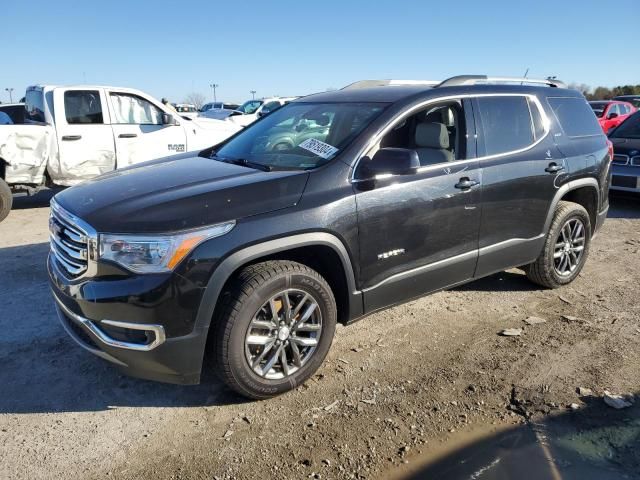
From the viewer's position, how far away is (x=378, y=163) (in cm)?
324

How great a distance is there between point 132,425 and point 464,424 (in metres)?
1.88

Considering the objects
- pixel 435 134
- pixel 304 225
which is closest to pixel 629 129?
pixel 435 134

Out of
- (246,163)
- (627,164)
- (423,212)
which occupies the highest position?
(246,163)

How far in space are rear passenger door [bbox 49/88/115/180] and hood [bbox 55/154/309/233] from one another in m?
5.07

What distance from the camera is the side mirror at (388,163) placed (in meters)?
3.21

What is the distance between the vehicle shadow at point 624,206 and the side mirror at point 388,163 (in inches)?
240

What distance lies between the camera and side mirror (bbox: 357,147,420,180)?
3.21 meters

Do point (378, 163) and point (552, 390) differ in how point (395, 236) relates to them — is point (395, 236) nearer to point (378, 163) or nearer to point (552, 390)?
point (378, 163)

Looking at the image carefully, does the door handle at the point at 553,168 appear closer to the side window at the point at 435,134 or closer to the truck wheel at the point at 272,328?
the side window at the point at 435,134

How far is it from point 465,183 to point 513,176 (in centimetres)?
58

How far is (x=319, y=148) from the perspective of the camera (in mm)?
3512

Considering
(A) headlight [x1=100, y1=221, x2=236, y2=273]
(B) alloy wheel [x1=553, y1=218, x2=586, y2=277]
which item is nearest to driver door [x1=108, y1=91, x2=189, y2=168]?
(A) headlight [x1=100, y1=221, x2=236, y2=273]

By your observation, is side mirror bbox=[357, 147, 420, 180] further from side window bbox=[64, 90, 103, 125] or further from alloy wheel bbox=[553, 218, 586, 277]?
side window bbox=[64, 90, 103, 125]

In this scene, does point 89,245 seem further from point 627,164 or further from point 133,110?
point 627,164
